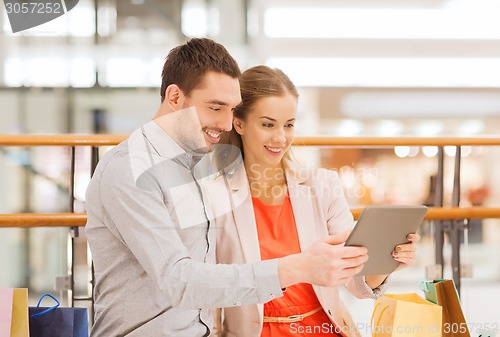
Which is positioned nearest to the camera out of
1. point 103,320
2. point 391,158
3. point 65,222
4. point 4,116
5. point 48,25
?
point 103,320

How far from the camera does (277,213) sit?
1.78 metres

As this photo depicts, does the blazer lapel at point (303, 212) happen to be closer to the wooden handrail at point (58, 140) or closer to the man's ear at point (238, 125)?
the man's ear at point (238, 125)

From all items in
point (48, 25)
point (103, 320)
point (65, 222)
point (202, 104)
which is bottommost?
point (103, 320)

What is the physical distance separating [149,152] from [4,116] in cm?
224

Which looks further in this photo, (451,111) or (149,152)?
(451,111)

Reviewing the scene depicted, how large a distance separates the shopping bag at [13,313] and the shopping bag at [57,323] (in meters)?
0.04

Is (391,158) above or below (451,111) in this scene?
below

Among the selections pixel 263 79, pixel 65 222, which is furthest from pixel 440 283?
pixel 65 222

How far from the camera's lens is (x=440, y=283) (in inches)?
73.4

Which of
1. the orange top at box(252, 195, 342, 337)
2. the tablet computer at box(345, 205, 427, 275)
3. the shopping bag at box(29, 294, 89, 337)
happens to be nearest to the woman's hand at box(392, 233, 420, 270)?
the tablet computer at box(345, 205, 427, 275)

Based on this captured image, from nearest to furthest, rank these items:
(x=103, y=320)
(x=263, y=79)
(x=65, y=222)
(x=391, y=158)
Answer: (x=103, y=320)
(x=263, y=79)
(x=65, y=222)
(x=391, y=158)

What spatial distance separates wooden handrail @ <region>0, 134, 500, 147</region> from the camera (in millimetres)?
1977

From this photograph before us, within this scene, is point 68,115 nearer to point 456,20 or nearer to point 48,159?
point 48,159

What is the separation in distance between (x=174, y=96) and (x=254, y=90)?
35 centimetres
